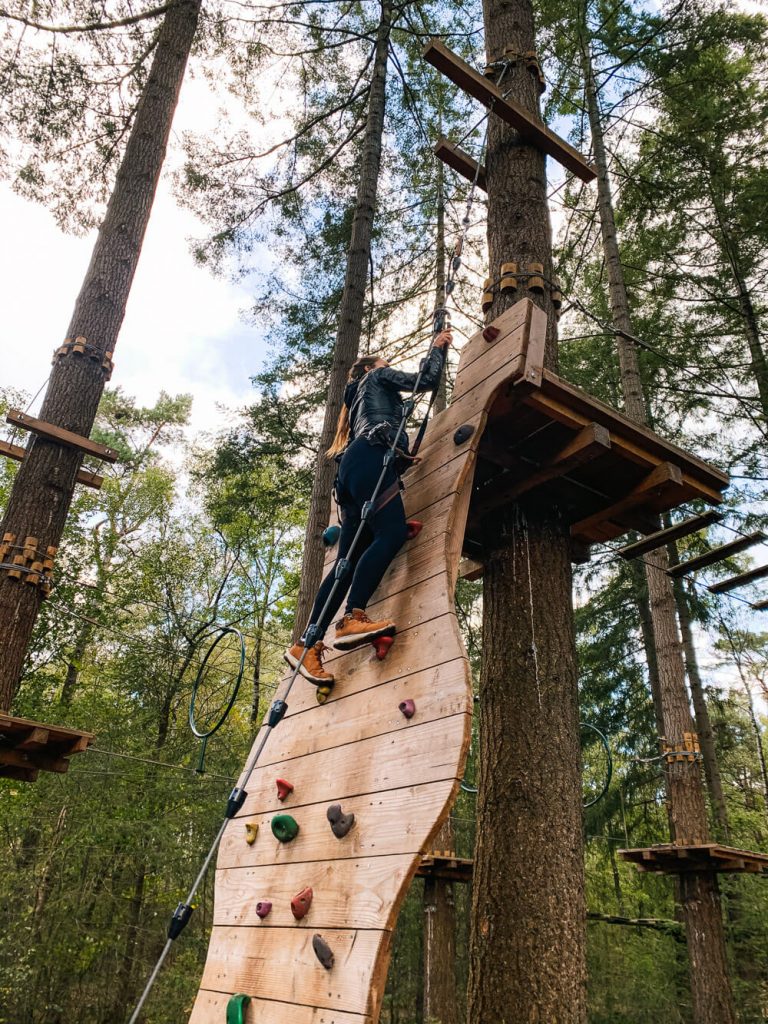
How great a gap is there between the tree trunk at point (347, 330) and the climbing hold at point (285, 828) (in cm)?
252

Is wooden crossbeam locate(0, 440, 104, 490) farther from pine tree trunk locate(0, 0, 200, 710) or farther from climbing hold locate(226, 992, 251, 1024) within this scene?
climbing hold locate(226, 992, 251, 1024)

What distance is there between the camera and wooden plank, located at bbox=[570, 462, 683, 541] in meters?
3.21

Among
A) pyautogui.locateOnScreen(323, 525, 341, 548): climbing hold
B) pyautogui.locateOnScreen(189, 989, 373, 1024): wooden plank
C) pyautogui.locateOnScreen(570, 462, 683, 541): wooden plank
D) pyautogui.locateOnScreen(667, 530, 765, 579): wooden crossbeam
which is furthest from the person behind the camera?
pyautogui.locateOnScreen(667, 530, 765, 579): wooden crossbeam

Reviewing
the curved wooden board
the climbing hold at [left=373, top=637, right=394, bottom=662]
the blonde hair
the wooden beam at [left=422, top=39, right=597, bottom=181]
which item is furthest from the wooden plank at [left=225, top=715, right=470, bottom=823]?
the wooden beam at [left=422, top=39, right=597, bottom=181]

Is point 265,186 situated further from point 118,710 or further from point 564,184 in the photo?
point 118,710

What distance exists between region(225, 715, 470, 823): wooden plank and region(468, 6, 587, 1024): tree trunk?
903mm

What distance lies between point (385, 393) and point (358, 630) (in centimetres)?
132

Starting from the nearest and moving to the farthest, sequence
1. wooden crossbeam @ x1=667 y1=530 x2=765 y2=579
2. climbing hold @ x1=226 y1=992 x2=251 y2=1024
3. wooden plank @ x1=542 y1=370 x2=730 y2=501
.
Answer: climbing hold @ x1=226 y1=992 x2=251 y2=1024, wooden plank @ x1=542 y1=370 x2=730 y2=501, wooden crossbeam @ x1=667 y1=530 x2=765 y2=579

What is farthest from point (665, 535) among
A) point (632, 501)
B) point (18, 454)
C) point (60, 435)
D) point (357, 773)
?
point (18, 454)

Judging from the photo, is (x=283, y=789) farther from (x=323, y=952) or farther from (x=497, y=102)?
(x=497, y=102)

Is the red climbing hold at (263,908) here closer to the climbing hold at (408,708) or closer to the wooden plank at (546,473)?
the climbing hold at (408,708)

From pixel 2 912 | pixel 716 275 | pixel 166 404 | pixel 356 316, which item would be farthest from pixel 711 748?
pixel 166 404

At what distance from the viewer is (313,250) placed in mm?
9250

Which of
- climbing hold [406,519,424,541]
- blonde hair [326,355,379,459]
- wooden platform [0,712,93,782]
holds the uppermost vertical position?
blonde hair [326,355,379,459]
